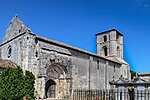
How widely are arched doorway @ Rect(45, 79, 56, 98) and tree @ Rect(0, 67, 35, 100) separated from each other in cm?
648

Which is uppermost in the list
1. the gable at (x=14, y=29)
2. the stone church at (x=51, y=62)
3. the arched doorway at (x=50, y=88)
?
the gable at (x=14, y=29)

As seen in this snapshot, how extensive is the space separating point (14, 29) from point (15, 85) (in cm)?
1040

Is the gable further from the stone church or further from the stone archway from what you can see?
the stone archway

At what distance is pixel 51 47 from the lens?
76.2ft

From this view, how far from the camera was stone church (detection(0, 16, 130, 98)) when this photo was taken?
2147 cm

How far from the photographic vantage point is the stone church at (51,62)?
70.4ft

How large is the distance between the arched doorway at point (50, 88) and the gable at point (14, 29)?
21.1ft

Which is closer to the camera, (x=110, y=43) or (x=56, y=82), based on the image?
(x=56, y=82)

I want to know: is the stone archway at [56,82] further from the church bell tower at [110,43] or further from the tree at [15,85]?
the church bell tower at [110,43]

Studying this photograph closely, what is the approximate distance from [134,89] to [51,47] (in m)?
10.0

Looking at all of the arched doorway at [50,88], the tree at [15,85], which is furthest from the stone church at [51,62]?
the tree at [15,85]

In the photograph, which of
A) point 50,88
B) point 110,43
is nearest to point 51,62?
point 50,88

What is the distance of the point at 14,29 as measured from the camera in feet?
82.1

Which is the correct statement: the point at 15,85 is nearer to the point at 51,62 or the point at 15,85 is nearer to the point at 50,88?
the point at 51,62
